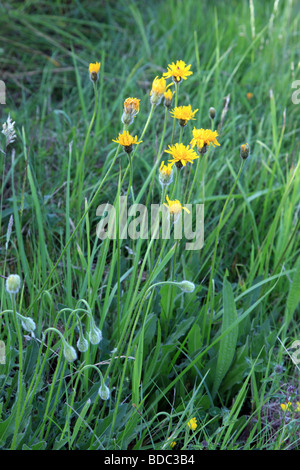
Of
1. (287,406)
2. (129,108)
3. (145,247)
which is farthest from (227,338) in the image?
(129,108)

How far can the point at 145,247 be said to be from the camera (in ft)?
5.20

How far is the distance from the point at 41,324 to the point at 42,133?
104cm

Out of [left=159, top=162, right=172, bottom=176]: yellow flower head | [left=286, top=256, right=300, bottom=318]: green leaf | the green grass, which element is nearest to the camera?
[left=159, top=162, right=172, bottom=176]: yellow flower head

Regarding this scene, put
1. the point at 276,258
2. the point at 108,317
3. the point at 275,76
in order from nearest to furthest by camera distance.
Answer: the point at 108,317 → the point at 276,258 → the point at 275,76

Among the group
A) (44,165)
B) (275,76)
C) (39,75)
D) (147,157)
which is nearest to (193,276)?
(147,157)

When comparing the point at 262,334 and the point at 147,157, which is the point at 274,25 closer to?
the point at 147,157

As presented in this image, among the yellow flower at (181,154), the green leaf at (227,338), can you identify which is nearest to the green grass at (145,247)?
the green leaf at (227,338)

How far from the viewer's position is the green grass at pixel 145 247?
3.72 ft

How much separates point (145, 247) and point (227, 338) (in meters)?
0.44

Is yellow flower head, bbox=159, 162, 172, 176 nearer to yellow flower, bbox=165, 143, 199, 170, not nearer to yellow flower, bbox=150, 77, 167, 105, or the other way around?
yellow flower, bbox=165, 143, 199, 170

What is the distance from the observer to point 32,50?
2.63 meters

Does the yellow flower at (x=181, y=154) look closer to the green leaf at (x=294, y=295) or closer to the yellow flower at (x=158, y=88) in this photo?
the yellow flower at (x=158, y=88)

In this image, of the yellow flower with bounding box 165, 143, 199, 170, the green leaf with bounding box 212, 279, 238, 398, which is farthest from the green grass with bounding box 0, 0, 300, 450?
the yellow flower with bounding box 165, 143, 199, 170

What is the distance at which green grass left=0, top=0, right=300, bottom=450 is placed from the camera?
3.72ft
